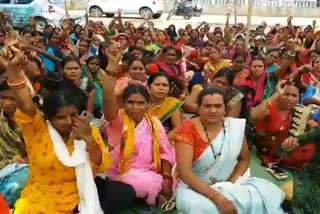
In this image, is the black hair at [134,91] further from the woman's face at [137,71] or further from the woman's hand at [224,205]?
the woman's face at [137,71]

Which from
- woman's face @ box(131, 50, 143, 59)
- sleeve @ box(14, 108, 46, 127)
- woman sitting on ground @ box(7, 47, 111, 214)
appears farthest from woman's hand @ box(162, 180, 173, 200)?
woman's face @ box(131, 50, 143, 59)

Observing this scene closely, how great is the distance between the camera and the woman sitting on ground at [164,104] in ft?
16.3

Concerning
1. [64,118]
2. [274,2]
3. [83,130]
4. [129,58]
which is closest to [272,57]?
[129,58]

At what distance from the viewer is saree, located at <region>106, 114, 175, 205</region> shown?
13.3 feet

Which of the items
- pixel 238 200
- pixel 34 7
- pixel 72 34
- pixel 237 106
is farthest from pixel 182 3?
pixel 238 200

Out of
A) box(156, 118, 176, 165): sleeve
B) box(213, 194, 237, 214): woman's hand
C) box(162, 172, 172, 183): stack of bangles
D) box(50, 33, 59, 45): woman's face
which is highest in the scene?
box(50, 33, 59, 45): woman's face

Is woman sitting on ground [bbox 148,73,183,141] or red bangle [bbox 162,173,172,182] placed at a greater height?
woman sitting on ground [bbox 148,73,183,141]

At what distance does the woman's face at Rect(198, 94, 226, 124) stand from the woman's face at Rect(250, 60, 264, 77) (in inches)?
114

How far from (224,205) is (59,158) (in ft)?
3.33

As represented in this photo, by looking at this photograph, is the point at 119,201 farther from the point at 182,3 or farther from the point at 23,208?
the point at 182,3

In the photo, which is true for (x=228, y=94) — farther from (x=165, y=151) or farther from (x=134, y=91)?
(x=134, y=91)

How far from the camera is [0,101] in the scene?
4.26 metres

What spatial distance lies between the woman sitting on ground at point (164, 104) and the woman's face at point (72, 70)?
3.15 feet

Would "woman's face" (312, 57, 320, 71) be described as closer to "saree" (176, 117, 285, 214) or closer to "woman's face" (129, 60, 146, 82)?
"woman's face" (129, 60, 146, 82)
